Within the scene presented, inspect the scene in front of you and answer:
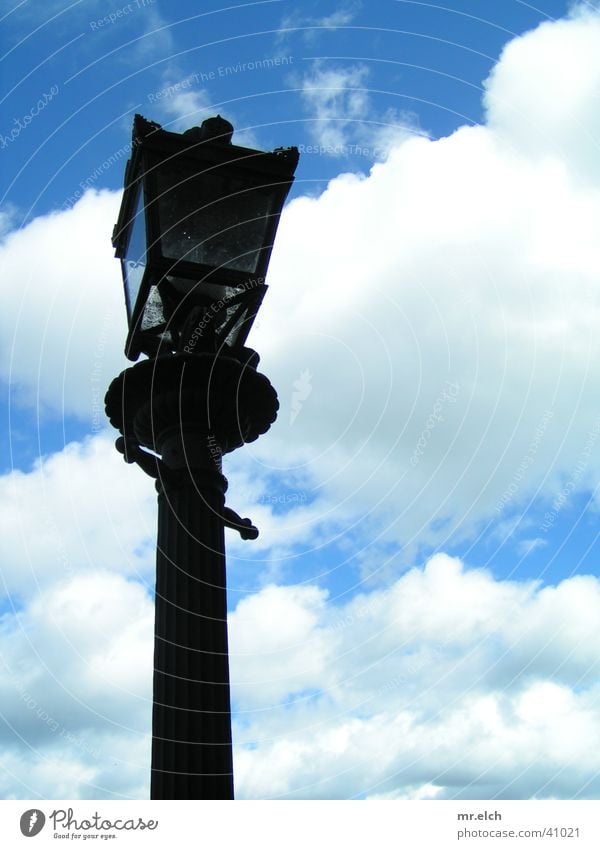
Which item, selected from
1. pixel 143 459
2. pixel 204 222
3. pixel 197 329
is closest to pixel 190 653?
pixel 143 459

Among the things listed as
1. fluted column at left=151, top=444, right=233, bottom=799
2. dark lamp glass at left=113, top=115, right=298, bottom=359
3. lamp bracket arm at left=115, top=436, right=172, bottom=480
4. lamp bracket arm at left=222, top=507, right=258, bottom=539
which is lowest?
fluted column at left=151, top=444, right=233, bottom=799

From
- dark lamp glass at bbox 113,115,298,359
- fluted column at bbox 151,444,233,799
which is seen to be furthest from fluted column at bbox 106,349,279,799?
dark lamp glass at bbox 113,115,298,359

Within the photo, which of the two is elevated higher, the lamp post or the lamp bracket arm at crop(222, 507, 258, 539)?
the lamp post

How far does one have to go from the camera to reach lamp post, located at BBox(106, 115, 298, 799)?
5219 mm

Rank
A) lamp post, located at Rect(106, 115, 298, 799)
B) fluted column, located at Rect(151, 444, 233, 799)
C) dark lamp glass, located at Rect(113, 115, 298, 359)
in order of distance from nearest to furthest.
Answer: fluted column, located at Rect(151, 444, 233, 799)
lamp post, located at Rect(106, 115, 298, 799)
dark lamp glass, located at Rect(113, 115, 298, 359)

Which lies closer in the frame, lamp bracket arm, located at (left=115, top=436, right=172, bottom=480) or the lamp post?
the lamp post

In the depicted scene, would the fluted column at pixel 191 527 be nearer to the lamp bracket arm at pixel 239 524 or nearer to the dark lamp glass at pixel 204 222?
the lamp bracket arm at pixel 239 524

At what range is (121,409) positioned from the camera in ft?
18.2

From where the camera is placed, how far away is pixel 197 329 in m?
5.60

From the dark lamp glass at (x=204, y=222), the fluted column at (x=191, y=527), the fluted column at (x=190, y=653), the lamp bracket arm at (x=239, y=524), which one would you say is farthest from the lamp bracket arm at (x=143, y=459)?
the dark lamp glass at (x=204, y=222)

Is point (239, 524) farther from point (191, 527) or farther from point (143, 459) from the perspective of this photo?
point (143, 459)

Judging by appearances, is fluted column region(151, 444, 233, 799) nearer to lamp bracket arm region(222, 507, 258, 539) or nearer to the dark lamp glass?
lamp bracket arm region(222, 507, 258, 539)

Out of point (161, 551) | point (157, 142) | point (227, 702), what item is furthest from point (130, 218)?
point (227, 702)

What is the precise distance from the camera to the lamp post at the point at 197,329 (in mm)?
5219
